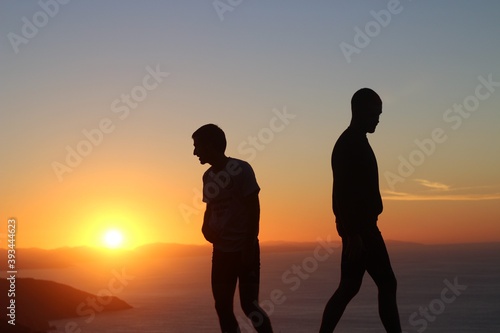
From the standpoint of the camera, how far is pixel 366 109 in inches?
276

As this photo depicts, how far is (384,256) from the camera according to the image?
6.70 m

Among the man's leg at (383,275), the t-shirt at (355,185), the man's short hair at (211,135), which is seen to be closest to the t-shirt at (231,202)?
the man's short hair at (211,135)

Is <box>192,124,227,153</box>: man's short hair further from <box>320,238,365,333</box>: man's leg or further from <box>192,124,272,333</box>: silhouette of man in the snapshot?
<box>320,238,365,333</box>: man's leg

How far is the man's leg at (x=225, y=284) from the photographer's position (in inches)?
273

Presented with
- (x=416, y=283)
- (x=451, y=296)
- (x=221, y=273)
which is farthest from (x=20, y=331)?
(x=416, y=283)

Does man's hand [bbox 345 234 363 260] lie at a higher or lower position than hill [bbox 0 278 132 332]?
lower

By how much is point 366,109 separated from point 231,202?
5.84ft

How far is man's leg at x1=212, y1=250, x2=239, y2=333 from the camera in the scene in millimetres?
6922

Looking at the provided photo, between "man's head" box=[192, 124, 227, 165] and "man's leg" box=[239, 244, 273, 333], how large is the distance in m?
1.10

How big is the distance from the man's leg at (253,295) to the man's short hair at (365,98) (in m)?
1.89

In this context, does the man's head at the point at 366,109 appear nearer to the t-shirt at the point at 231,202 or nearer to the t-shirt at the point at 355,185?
the t-shirt at the point at 355,185

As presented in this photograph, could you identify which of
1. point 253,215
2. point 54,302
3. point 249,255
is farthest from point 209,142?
point 54,302

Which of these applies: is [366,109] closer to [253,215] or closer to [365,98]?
[365,98]

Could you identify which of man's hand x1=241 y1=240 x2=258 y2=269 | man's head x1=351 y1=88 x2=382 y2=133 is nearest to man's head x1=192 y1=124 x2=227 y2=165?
man's hand x1=241 y1=240 x2=258 y2=269
